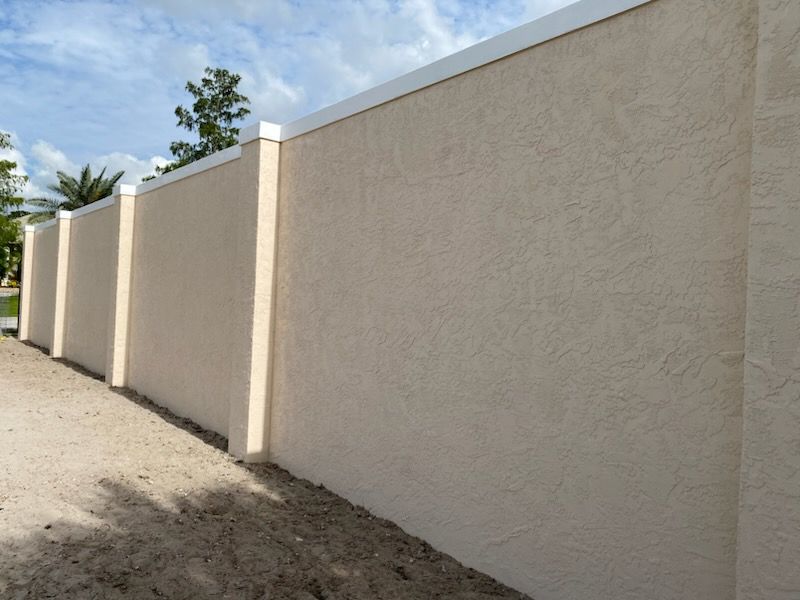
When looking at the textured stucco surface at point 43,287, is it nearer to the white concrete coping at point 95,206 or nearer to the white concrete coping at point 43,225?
the white concrete coping at point 43,225

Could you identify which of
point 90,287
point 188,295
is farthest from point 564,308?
point 90,287

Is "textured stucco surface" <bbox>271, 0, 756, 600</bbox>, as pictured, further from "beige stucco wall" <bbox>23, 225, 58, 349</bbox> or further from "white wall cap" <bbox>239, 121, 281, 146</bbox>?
"beige stucco wall" <bbox>23, 225, 58, 349</bbox>

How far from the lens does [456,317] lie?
14.6 feet

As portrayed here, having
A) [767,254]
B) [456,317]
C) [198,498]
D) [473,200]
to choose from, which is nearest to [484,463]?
[456,317]

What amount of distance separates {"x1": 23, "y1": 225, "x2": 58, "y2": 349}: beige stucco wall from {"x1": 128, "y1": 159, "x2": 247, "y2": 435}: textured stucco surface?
578cm

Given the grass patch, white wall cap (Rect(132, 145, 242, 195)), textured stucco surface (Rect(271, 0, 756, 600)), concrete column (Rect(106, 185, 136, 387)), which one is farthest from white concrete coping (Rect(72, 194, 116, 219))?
the grass patch

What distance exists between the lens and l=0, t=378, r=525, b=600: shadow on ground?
155 inches

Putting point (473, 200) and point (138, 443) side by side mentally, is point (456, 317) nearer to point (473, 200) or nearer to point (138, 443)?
point (473, 200)

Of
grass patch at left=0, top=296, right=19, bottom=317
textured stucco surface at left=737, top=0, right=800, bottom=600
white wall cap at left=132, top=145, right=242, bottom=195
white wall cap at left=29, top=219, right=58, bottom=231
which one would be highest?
white wall cap at left=132, top=145, right=242, bottom=195

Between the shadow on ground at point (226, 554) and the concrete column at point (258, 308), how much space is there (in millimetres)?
987

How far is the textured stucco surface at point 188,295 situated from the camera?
298 inches

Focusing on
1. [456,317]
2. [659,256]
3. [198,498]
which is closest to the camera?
[659,256]

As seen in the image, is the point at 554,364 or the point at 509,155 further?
the point at 509,155

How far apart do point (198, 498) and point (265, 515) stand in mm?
685
